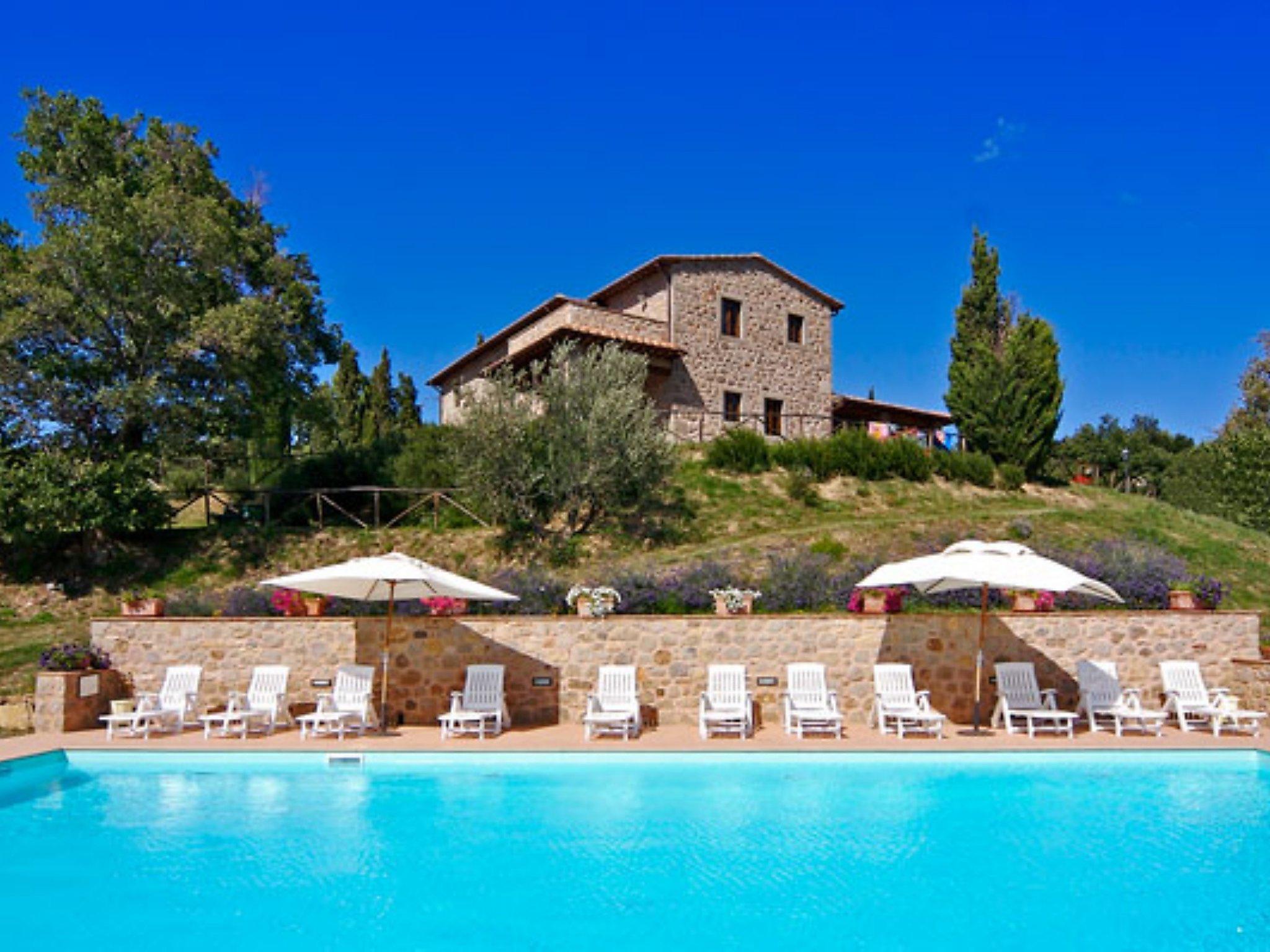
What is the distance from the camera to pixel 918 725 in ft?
36.1

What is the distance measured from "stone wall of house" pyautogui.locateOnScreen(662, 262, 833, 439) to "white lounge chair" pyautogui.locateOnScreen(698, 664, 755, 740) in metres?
16.6

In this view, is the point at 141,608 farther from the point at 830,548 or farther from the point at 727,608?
the point at 830,548

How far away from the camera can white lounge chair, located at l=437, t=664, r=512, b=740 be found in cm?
1059

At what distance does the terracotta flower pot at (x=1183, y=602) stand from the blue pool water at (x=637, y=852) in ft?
8.09

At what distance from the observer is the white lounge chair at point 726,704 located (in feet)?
34.6

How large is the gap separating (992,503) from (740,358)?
9.27 meters

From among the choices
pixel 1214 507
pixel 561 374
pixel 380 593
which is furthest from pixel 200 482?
pixel 1214 507

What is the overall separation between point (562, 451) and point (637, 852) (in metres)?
14.5

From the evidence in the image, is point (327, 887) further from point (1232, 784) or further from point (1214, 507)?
point (1214, 507)

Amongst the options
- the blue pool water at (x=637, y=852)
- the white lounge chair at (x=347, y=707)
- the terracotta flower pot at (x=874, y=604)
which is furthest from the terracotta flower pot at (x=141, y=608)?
the terracotta flower pot at (x=874, y=604)

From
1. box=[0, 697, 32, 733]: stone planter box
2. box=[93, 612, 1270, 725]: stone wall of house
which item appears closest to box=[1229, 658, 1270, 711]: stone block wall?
box=[93, 612, 1270, 725]: stone wall of house

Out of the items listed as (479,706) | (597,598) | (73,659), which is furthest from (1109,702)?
(73,659)

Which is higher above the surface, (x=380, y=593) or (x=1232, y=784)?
(x=380, y=593)

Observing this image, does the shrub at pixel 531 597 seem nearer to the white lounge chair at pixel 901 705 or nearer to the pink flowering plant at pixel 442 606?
the pink flowering plant at pixel 442 606
